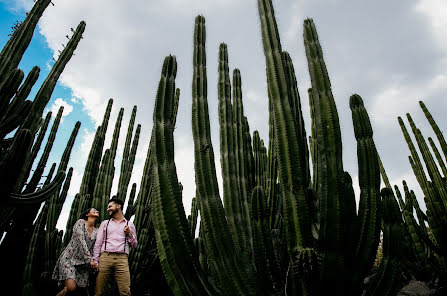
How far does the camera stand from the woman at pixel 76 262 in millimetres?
4656

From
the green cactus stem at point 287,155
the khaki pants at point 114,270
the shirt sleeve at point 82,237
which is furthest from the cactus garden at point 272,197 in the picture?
the khaki pants at point 114,270

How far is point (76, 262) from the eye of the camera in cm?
473

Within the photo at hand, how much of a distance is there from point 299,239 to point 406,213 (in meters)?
4.81

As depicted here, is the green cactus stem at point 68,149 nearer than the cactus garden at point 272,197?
No

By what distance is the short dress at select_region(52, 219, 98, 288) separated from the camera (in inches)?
185

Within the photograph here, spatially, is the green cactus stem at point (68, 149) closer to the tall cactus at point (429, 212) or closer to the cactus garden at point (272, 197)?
the cactus garden at point (272, 197)

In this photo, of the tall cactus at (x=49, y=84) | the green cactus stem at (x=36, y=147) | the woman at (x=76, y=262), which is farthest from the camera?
the green cactus stem at (x=36, y=147)

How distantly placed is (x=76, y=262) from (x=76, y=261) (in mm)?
13

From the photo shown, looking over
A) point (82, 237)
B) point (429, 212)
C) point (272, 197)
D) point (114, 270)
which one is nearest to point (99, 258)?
point (114, 270)

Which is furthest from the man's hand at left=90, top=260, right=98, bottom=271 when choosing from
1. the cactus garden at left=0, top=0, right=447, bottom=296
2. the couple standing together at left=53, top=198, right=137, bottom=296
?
the cactus garden at left=0, top=0, right=447, bottom=296

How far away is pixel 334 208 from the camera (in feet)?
7.23

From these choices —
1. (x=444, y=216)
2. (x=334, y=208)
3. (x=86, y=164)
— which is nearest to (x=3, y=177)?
(x=86, y=164)

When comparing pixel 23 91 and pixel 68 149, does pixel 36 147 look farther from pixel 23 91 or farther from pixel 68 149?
pixel 23 91

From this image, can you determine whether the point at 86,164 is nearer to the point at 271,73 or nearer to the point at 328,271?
the point at 271,73
